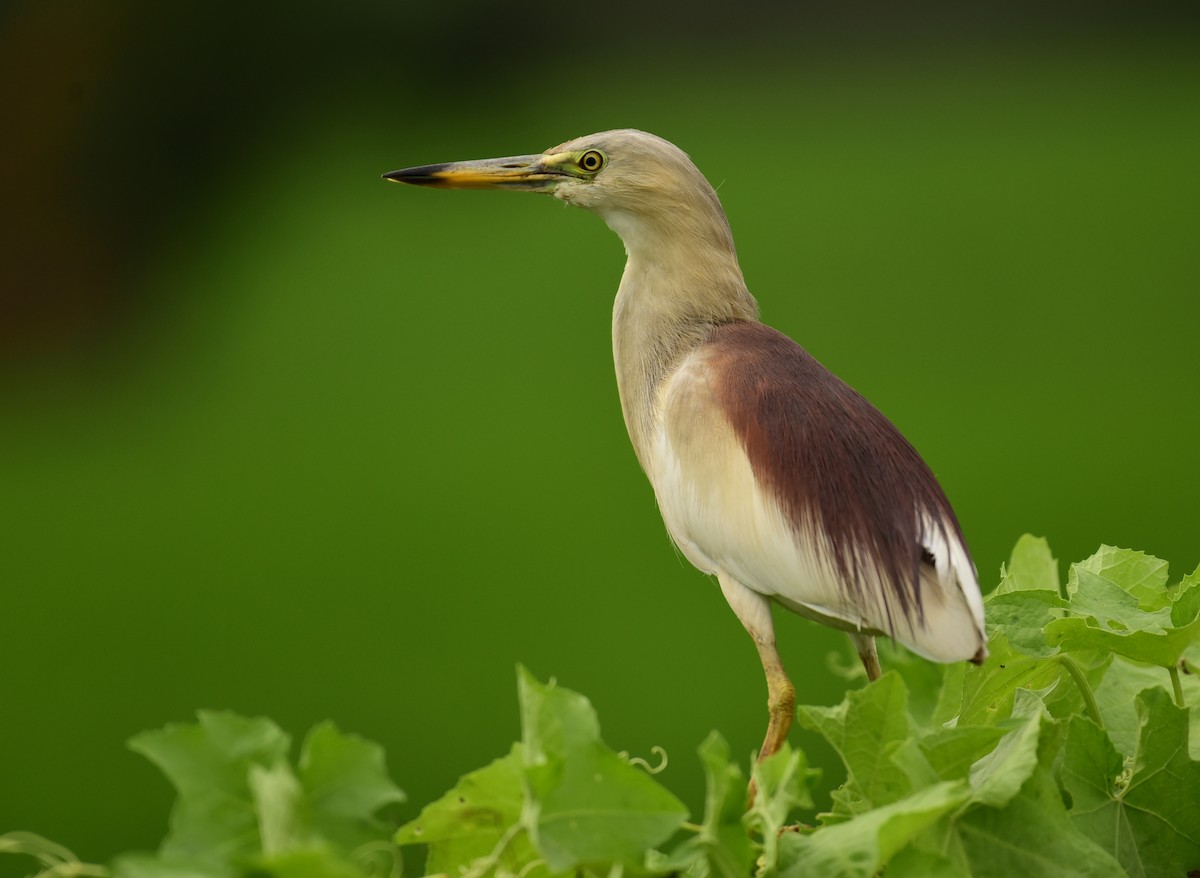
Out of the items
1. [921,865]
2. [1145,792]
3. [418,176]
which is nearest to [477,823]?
[921,865]

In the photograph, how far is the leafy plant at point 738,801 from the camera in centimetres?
38

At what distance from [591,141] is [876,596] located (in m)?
0.45

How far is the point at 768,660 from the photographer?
908 millimetres

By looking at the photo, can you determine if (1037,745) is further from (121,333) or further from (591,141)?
(121,333)

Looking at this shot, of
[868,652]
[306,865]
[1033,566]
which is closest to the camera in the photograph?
[306,865]

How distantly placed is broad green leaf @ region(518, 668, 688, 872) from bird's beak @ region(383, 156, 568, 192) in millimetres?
725

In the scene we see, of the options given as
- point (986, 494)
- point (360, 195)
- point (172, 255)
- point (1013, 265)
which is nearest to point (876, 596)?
point (986, 494)

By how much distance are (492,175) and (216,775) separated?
2.50 ft

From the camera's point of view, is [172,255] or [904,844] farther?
[172,255]

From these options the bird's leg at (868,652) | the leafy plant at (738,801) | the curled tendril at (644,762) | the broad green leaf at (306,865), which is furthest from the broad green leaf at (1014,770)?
the bird's leg at (868,652)

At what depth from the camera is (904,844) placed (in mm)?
415

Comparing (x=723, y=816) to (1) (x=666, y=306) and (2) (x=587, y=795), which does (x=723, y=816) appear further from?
(1) (x=666, y=306)

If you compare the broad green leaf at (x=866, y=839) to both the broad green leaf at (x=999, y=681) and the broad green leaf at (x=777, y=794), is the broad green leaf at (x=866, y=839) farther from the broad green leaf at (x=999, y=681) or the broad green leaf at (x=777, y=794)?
the broad green leaf at (x=999, y=681)

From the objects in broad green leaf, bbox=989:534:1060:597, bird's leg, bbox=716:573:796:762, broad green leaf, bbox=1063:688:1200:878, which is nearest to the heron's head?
bird's leg, bbox=716:573:796:762
